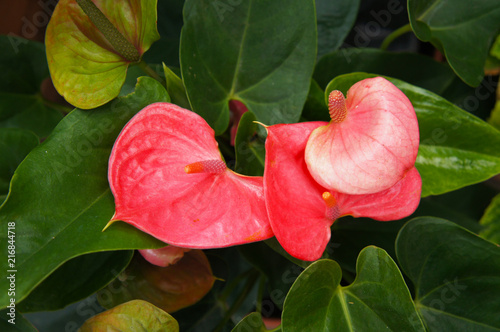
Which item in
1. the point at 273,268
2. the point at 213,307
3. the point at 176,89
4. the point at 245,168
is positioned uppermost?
the point at 176,89

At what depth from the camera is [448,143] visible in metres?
0.68

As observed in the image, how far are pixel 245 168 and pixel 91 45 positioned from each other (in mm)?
290

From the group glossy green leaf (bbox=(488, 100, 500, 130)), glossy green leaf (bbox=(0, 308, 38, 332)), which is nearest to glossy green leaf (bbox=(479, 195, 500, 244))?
glossy green leaf (bbox=(488, 100, 500, 130))

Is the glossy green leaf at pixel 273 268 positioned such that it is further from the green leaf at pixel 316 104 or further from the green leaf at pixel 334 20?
the green leaf at pixel 334 20

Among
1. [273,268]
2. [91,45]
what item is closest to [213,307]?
[273,268]

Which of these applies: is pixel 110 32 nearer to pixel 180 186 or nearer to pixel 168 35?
pixel 180 186

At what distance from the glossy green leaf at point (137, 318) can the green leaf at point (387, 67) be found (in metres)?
0.51

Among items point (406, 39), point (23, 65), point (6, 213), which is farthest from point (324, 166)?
point (406, 39)

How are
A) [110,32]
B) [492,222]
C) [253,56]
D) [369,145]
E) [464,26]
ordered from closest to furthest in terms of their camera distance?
[369,145], [110,32], [253,56], [464,26], [492,222]

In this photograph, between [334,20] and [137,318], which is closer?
[137,318]

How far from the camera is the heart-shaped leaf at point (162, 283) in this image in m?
0.71

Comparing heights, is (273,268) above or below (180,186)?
below

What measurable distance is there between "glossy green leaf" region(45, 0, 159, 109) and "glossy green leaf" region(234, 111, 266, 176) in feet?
0.58

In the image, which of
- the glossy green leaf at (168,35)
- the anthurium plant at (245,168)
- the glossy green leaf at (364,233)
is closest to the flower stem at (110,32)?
the anthurium plant at (245,168)
